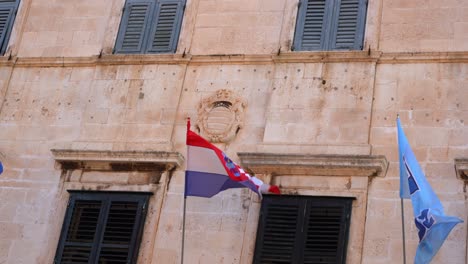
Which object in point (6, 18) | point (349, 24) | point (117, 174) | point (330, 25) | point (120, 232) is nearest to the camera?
point (120, 232)

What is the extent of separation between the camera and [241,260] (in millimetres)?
14539

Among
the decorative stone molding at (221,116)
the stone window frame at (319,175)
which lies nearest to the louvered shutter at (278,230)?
the stone window frame at (319,175)

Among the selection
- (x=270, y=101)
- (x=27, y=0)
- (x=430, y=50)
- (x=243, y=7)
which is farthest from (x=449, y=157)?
(x=27, y=0)

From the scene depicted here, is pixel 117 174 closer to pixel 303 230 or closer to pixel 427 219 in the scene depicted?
pixel 303 230

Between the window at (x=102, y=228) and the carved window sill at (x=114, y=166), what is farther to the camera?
the carved window sill at (x=114, y=166)

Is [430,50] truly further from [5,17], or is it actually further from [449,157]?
[5,17]

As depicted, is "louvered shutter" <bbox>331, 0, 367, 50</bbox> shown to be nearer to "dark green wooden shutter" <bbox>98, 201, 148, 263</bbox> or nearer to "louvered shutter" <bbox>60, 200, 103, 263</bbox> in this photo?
"dark green wooden shutter" <bbox>98, 201, 148, 263</bbox>

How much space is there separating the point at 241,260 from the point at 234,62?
11.4ft

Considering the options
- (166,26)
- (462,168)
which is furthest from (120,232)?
(462,168)

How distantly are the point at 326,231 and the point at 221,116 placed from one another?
8.88 ft

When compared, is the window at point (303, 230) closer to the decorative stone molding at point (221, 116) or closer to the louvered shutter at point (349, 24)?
the decorative stone molding at point (221, 116)

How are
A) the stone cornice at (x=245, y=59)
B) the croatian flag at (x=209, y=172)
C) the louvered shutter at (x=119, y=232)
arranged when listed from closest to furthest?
the croatian flag at (x=209, y=172) < the louvered shutter at (x=119, y=232) < the stone cornice at (x=245, y=59)

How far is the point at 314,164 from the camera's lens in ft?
48.3

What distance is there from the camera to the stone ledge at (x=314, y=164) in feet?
47.8
